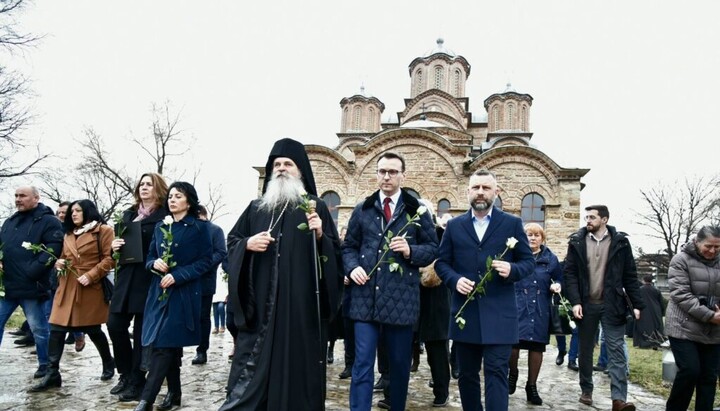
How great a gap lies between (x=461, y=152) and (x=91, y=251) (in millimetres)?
19120

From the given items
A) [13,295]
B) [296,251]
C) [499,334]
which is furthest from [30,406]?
[499,334]

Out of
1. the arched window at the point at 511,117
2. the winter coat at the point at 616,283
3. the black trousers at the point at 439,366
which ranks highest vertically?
the arched window at the point at 511,117

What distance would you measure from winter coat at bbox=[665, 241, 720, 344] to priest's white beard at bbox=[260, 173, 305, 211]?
3622mm

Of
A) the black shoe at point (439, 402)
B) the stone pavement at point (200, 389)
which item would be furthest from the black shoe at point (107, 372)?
the black shoe at point (439, 402)

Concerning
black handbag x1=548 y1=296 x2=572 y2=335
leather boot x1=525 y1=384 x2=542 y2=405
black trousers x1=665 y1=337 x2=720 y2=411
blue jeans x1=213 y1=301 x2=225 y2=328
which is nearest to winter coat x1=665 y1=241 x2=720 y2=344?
black trousers x1=665 y1=337 x2=720 y2=411

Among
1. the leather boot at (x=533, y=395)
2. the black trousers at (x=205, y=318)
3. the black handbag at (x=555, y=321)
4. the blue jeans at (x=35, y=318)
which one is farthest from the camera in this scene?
the black trousers at (x=205, y=318)

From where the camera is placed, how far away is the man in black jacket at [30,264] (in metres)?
5.45

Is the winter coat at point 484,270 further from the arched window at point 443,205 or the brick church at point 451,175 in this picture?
the arched window at point 443,205

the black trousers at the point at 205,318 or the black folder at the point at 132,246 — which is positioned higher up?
the black folder at the point at 132,246

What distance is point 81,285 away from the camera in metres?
5.17

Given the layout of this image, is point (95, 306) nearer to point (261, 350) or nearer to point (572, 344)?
point (261, 350)

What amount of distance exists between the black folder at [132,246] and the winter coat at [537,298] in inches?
155

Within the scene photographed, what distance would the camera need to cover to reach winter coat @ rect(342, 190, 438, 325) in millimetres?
Answer: 3836

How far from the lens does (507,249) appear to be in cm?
384
